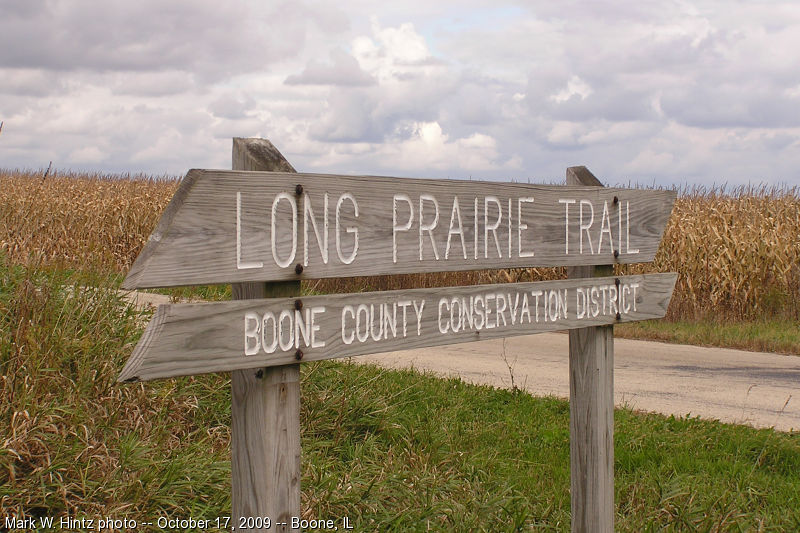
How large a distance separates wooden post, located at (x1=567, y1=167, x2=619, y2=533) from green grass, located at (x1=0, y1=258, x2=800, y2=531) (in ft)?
1.22

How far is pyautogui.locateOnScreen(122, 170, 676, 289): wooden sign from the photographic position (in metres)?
2.41

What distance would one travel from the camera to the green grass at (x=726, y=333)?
34.9 feet

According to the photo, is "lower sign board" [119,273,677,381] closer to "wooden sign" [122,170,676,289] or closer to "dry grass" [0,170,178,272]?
"wooden sign" [122,170,676,289]

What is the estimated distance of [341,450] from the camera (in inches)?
203

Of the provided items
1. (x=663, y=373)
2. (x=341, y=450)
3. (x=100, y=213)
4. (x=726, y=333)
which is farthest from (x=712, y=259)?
(x=100, y=213)

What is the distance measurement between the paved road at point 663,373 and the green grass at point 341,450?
938mm

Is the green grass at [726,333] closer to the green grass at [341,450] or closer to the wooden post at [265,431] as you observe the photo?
the green grass at [341,450]

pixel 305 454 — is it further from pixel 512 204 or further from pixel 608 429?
pixel 512 204

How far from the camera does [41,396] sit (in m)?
4.30

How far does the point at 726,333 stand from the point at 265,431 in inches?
390

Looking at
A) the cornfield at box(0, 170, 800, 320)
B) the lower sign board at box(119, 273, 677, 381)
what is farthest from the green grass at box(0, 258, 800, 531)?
the cornfield at box(0, 170, 800, 320)

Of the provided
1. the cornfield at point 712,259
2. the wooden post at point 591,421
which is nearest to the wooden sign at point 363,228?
the wooden post at point 591,421

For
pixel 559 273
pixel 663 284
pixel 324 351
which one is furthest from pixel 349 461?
pixel 559 273

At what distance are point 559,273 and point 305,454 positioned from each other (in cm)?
965
